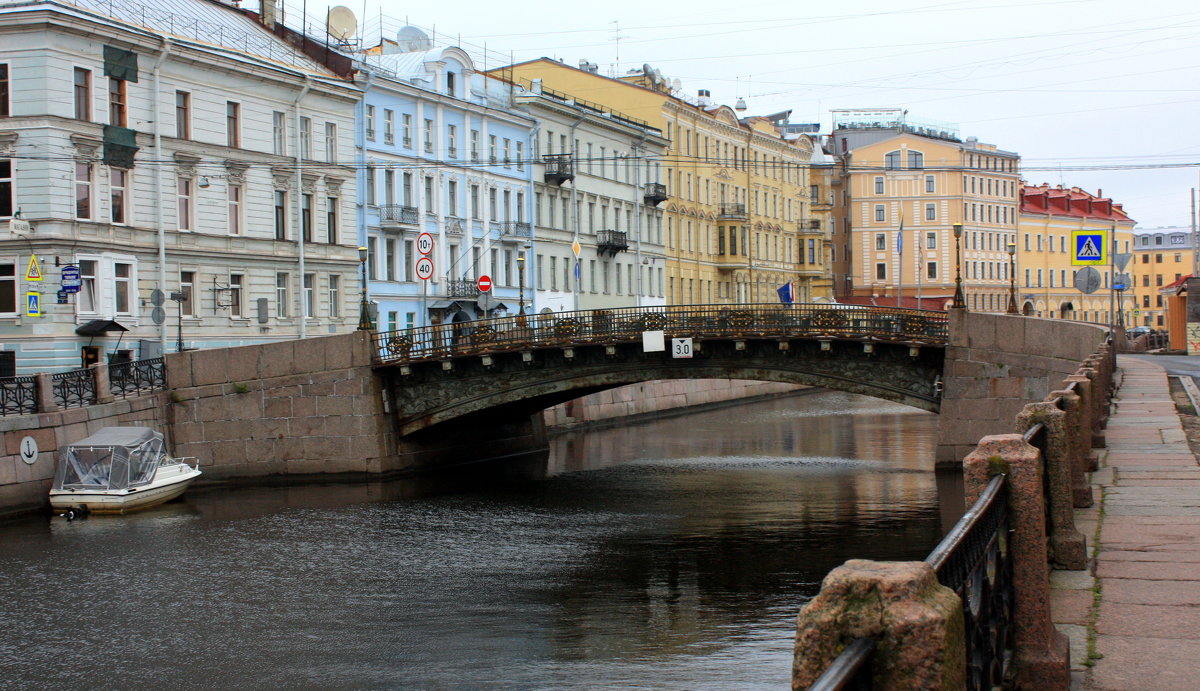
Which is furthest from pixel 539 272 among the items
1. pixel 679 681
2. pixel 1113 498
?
pixel 1113 498

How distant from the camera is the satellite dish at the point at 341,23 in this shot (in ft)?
167

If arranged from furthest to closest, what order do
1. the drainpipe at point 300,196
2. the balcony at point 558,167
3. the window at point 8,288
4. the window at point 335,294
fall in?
the balcony at point 558,167 < the window at point 335,294 < the drainpipe at point 300,196 < the window at point 8,288

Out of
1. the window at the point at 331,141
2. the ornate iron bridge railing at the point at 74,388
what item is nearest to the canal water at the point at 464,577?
the ornate iron bridge railing at the point at 74,388

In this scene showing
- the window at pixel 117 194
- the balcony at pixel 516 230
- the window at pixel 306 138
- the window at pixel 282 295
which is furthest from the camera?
the balcony at pixel 516 230

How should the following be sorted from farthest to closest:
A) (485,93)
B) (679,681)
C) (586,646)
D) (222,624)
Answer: (485,93)
(222,624)
(586,646)
(679,681)

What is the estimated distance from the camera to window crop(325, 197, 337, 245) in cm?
4506

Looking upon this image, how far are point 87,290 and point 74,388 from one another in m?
5.91

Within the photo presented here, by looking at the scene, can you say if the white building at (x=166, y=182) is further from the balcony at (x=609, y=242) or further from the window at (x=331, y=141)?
the balcony at (x=609, y=242)

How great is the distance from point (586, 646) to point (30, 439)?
16145mm

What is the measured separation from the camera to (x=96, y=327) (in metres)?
35.5

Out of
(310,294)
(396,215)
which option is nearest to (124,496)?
(310,294)

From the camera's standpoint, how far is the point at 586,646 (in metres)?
17.0

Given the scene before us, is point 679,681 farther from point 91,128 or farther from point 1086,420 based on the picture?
point 91,128

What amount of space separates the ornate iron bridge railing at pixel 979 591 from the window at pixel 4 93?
1341 inches
